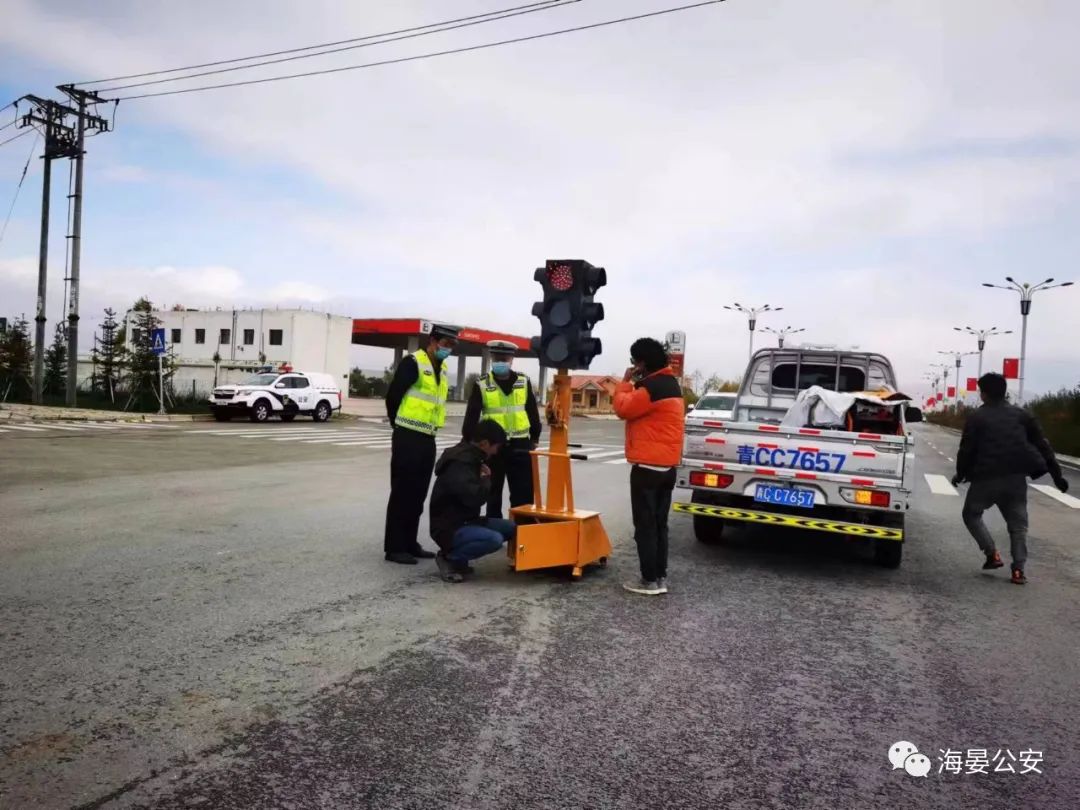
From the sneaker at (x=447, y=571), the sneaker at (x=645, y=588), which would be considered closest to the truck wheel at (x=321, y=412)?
the sneaker at (x=447, y=571)

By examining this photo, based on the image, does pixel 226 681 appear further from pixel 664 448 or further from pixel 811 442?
pixel 811 442

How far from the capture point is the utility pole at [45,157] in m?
28.6

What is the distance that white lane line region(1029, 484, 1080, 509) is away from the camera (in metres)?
13.9

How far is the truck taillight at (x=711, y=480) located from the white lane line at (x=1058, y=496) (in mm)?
9305

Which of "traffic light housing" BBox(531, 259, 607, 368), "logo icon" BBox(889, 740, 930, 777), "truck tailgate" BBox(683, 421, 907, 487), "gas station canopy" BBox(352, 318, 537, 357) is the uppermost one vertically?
"gas station canopy" BBox(352, 318, 537, 357)

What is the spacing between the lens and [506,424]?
7414 mm

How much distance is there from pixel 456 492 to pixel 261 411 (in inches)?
933

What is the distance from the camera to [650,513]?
20.0ft

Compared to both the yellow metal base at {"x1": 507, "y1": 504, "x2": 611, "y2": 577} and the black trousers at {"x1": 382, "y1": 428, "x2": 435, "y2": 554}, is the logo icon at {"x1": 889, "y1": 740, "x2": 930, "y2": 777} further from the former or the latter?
the black trousers at {"x1": 382, "y1": 428, "x2": 435, "y2": 554}

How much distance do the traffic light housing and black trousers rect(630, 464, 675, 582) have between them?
1.03m

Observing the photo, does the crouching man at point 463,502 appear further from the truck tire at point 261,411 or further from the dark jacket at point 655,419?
the truck tire at point 261,411

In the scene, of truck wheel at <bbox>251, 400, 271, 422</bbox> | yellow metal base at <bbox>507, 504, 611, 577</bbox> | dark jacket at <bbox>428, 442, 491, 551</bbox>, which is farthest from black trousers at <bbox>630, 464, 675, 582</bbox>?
truck wheel at <bbox>251, 400, 271, 422</bbox>

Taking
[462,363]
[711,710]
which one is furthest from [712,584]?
[462,363]

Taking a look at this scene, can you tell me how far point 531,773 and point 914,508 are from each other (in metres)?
10.2
